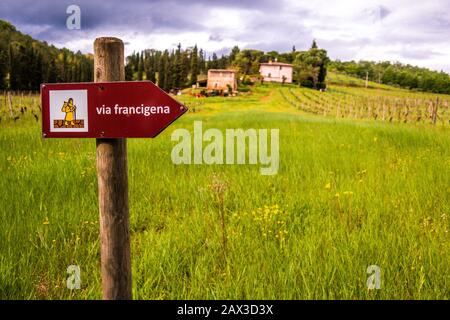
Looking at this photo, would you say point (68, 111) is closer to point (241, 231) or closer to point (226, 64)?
point (241, 231)

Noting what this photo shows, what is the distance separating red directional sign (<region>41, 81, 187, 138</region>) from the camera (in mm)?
1899

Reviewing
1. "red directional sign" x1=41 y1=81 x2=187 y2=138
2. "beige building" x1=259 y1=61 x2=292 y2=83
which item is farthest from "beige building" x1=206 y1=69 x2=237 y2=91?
"red directional sign" x1=41 y1=81 x2=187 y2=138

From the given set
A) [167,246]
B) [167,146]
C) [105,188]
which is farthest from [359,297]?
[167,146]

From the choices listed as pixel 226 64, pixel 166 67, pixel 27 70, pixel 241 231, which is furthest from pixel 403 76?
pixel 241 231

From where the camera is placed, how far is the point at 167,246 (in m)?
3.26

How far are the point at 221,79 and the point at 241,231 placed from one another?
298ft

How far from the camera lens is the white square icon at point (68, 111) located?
6.41 ft

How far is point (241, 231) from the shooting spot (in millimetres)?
3662

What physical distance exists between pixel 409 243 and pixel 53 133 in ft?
10.3

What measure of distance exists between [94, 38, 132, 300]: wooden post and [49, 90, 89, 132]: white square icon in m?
0.14

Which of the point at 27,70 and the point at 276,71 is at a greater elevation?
the point at 276,71

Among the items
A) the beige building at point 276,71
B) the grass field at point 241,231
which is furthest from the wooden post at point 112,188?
the beige building at point 276,71

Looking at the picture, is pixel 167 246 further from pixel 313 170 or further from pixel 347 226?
pixel 313 170
